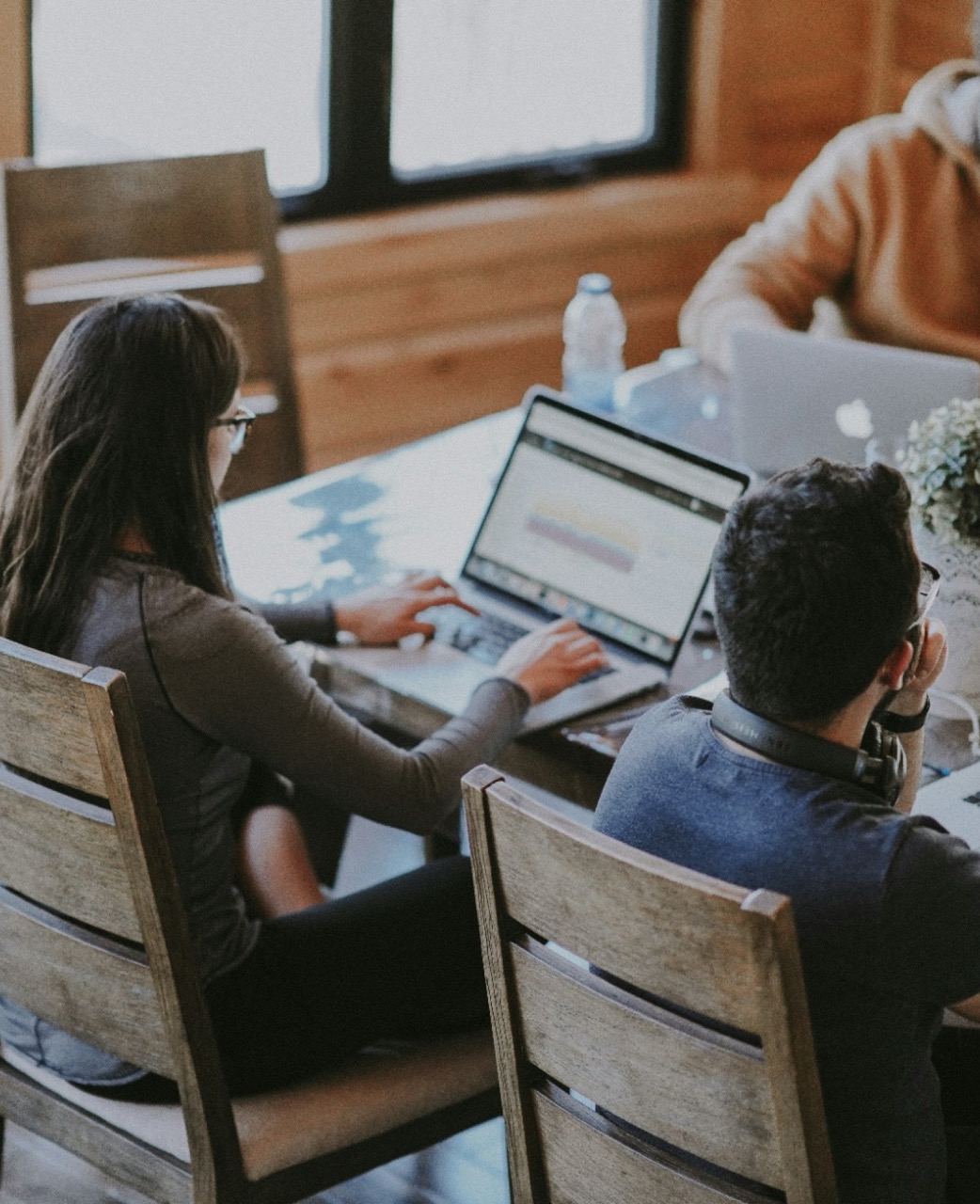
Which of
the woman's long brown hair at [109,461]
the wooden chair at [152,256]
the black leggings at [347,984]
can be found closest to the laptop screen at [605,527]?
the black leggings at [347,984]

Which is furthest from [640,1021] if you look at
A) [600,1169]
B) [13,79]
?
[13,79]

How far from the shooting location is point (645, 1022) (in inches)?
43.9

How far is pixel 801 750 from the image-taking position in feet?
3.81

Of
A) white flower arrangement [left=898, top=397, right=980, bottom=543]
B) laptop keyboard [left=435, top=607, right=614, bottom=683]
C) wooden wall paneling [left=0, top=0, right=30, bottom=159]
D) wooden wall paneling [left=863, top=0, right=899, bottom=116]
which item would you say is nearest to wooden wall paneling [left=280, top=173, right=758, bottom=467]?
Answer: wooden wall paneling [left=863, top=0, right=899, bottom=116]

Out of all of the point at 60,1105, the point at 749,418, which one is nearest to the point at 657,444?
the point at 749,418

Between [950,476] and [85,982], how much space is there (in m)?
0.95

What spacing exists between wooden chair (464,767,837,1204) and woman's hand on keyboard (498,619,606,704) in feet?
1.63

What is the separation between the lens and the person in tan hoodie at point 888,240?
2717mm

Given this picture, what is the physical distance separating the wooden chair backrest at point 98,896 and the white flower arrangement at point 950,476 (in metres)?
0.81

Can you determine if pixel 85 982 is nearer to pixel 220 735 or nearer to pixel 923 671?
pixel 220 735

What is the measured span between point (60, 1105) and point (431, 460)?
114 centimetres

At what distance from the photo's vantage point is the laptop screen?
1803 mm

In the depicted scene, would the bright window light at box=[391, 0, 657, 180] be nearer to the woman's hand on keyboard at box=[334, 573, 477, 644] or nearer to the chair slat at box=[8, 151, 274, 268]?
the chair slat at box=[8, 151, 274, 268]

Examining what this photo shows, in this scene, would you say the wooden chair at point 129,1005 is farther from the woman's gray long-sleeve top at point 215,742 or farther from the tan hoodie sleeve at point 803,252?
the tan hoodie sleeve at point 803,252
